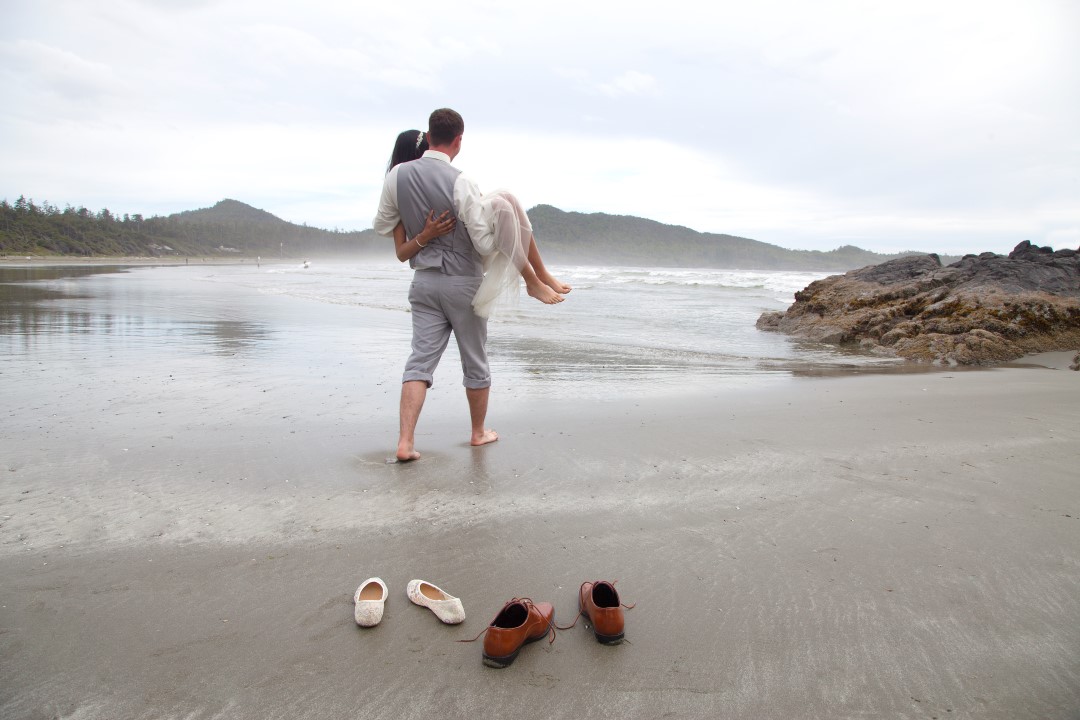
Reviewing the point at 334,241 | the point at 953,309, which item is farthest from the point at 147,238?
the point at 953,309

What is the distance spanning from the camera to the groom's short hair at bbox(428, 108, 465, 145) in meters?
3.63

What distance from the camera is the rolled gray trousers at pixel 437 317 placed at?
3.78 metres

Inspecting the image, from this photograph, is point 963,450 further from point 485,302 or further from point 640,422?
point 485,302

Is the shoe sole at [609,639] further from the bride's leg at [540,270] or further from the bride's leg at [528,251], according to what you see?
the bride's leg at [540,270]

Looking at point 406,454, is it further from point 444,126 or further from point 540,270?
point 444,126

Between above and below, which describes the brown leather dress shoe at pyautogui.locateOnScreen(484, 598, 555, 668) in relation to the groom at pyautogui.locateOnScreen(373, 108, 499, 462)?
below

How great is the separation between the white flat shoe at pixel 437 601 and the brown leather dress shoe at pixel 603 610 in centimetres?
41

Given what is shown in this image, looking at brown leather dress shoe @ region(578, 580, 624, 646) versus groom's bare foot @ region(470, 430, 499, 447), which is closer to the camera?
brown leather dress shoe @ region(578, 580, 624, 646)

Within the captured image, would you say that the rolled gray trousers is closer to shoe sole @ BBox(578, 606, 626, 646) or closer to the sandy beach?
the sandy beach

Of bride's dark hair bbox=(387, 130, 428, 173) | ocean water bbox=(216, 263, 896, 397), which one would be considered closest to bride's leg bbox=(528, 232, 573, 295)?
ocean water bbox=(216, 263, 896, 397)

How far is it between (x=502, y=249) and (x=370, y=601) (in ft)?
7.15

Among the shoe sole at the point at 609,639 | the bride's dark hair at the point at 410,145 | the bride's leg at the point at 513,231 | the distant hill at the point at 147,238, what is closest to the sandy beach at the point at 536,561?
the shoe sole at the point at 609,639

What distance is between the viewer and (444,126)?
365cm

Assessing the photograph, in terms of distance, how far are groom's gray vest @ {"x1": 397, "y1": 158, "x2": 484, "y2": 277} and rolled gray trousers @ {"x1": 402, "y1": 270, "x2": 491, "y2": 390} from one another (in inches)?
2.6
